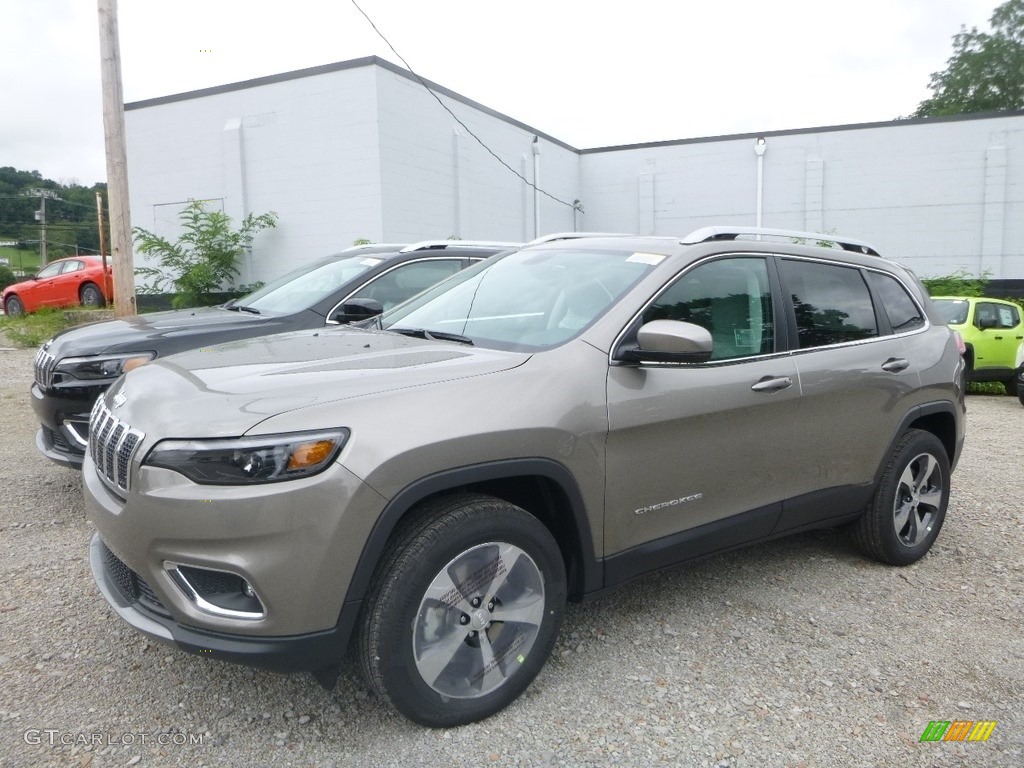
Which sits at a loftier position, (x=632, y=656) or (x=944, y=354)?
(x=944, y=354)

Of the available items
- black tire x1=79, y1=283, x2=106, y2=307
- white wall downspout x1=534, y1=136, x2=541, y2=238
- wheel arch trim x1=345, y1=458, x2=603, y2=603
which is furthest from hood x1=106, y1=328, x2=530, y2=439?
white wall downspout x1=534, y1=136, x2=541, y2=238

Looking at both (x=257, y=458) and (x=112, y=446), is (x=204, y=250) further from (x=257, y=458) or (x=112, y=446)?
(x=257, y=458)

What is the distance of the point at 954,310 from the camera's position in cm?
1342

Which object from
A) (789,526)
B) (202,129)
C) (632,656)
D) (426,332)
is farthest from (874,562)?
(202,129)

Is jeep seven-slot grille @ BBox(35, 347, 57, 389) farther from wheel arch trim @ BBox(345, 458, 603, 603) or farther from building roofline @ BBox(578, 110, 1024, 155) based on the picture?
building roofline @ BBox(578, 110, 1024, 155)

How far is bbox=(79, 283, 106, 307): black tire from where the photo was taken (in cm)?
1883

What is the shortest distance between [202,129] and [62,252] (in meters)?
53.5

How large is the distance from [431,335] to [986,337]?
485 inches

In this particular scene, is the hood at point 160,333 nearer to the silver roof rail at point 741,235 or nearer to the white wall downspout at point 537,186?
the silver roof rail at point 741,235

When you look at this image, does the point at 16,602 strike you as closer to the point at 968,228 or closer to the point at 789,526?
the point at 789,526

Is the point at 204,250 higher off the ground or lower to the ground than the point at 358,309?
higher

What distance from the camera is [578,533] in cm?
296

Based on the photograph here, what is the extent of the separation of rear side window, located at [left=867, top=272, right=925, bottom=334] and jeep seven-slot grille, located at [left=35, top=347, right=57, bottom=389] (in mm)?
4616

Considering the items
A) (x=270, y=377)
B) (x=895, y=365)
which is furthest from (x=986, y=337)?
(x=270, y=377)
